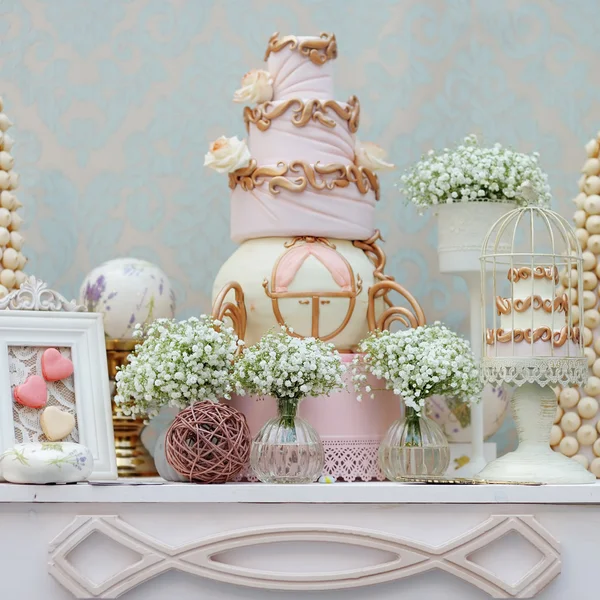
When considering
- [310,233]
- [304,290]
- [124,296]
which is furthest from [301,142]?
[124,296]

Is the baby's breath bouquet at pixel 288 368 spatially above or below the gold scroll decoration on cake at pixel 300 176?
below

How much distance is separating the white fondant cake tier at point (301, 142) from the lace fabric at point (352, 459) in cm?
53

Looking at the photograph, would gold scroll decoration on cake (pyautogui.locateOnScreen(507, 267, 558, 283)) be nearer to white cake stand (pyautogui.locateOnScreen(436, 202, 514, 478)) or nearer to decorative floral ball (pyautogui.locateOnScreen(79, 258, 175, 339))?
white cake stand (pyautogui.locateOnScreen(436, 202, 514, 478))

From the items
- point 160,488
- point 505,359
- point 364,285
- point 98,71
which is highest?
point 98,71

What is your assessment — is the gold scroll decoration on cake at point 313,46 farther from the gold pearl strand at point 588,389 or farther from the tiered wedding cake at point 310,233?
the gold pearl strand at point 588,389

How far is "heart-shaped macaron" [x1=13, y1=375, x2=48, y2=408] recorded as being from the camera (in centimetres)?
181

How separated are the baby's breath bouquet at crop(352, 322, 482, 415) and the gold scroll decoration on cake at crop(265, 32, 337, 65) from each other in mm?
558

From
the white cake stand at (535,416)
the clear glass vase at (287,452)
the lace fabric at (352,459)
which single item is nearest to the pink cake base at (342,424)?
the lace fabric at (352,459)

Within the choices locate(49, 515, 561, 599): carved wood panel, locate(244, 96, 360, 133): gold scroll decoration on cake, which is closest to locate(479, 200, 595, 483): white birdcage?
locate(49, 515, 561, 599): carved wood panel

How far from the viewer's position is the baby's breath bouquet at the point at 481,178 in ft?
6.53

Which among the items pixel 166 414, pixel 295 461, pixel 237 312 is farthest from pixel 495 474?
pixel 166 414

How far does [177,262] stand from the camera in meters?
2.39

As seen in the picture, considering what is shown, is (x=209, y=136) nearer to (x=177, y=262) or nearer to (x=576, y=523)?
(x=177, y=262)

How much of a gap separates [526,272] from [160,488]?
717mm
